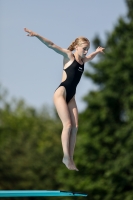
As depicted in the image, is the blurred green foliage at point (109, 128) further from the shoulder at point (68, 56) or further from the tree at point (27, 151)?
the shoulder at point (68, 56)

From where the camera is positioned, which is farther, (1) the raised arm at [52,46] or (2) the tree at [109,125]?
(2) the tree at [109,125]

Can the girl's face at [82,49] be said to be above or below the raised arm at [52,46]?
above

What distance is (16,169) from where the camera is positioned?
2131 inches

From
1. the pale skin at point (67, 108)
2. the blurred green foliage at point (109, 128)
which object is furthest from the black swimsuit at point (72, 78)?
the blurred green foliage at point (109, 128)

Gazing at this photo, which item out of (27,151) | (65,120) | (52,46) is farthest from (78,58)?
(27,151)

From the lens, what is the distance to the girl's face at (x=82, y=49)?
8.14 meters

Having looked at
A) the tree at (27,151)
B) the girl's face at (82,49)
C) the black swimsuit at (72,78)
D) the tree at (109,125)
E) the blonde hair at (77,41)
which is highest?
the tree at (27,151)

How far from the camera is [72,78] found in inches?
316

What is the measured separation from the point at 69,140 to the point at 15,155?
53.7 metres

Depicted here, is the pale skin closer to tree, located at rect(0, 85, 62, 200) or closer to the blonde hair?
the blonde hair

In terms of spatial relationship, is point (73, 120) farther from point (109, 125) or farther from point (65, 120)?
point (109, 125)

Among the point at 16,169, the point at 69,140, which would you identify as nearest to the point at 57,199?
the point at 16,169

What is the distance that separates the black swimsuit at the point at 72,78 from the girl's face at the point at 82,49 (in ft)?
0.46

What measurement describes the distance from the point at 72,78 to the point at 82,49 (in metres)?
0.42
